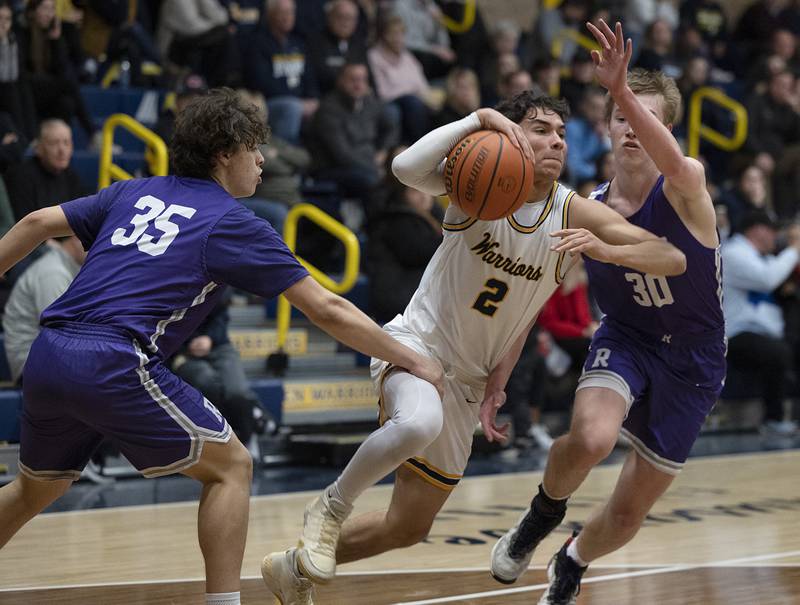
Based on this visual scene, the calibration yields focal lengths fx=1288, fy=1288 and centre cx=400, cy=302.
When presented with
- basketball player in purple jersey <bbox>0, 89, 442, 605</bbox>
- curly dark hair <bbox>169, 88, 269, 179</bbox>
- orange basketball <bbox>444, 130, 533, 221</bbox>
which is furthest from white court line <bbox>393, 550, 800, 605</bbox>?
curly dark hair <bbox>169, 88, 269, 179</bbox>

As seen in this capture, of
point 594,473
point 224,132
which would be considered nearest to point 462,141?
point 224,132

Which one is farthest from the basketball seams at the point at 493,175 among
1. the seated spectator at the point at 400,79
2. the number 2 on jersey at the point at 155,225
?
the seated spectator at the point at 400,79

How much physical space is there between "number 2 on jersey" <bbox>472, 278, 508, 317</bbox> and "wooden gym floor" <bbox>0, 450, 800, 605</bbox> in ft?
3.96

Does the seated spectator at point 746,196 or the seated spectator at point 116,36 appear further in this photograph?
the seated spectator at point 746,196

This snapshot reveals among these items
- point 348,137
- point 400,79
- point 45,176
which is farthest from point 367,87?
point 45,176

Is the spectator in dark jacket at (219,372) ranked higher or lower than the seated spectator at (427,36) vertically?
lower

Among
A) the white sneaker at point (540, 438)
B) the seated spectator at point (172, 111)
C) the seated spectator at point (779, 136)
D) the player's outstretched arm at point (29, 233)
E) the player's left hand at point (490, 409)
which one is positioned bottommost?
the white sneaker at point (540, 438)

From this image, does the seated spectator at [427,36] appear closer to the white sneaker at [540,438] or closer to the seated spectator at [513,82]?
the seated spectator at [513,82]

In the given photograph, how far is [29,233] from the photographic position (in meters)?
4.16

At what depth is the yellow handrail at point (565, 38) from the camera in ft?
46.5

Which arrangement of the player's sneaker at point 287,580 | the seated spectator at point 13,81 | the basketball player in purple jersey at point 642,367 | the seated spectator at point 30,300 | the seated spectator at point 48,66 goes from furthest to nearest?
1. the seated spectator at point 48,66
2. the seated spectator at point 13,81
3. the seated spectator at point 30,300
4. the basketball player in purple jersey at point 642,367
5. the player's sneaker at point 287,580

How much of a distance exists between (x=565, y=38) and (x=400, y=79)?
3.16 meters

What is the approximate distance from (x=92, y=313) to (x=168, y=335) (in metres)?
0.24

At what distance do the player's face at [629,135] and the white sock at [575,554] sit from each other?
1.47m
